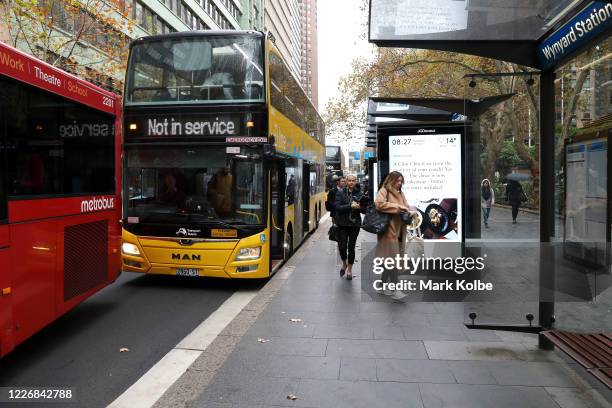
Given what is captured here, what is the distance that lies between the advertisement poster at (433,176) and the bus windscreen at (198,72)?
8.25 feet

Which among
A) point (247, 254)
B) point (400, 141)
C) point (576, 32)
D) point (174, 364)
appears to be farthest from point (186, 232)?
point (576, 32)

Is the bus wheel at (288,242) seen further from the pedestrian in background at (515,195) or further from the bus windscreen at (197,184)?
the pedestrian in background at (515,195)

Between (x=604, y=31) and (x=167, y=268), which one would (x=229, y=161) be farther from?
(x=604, y=31)

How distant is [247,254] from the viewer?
802 centimetres

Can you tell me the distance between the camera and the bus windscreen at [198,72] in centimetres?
805

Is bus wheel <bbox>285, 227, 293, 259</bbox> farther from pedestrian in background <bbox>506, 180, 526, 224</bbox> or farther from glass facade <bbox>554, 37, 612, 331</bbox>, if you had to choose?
glass facade <bbox>554, 37, 612, 331</bbox>

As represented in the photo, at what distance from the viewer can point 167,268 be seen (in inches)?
319

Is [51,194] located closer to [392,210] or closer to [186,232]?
[186,232]

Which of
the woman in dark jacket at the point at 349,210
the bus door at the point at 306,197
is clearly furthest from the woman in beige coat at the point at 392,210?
the bus door at the point at 306,197

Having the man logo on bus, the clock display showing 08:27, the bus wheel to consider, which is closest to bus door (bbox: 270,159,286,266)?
the bus wheel

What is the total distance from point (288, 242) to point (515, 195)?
631 centimetres

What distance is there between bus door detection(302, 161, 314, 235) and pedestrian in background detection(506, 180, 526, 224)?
8421mm

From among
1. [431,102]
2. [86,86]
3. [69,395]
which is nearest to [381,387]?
[69,395]

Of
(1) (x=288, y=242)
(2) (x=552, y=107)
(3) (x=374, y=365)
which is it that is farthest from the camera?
(1) (x=288, y=242)
